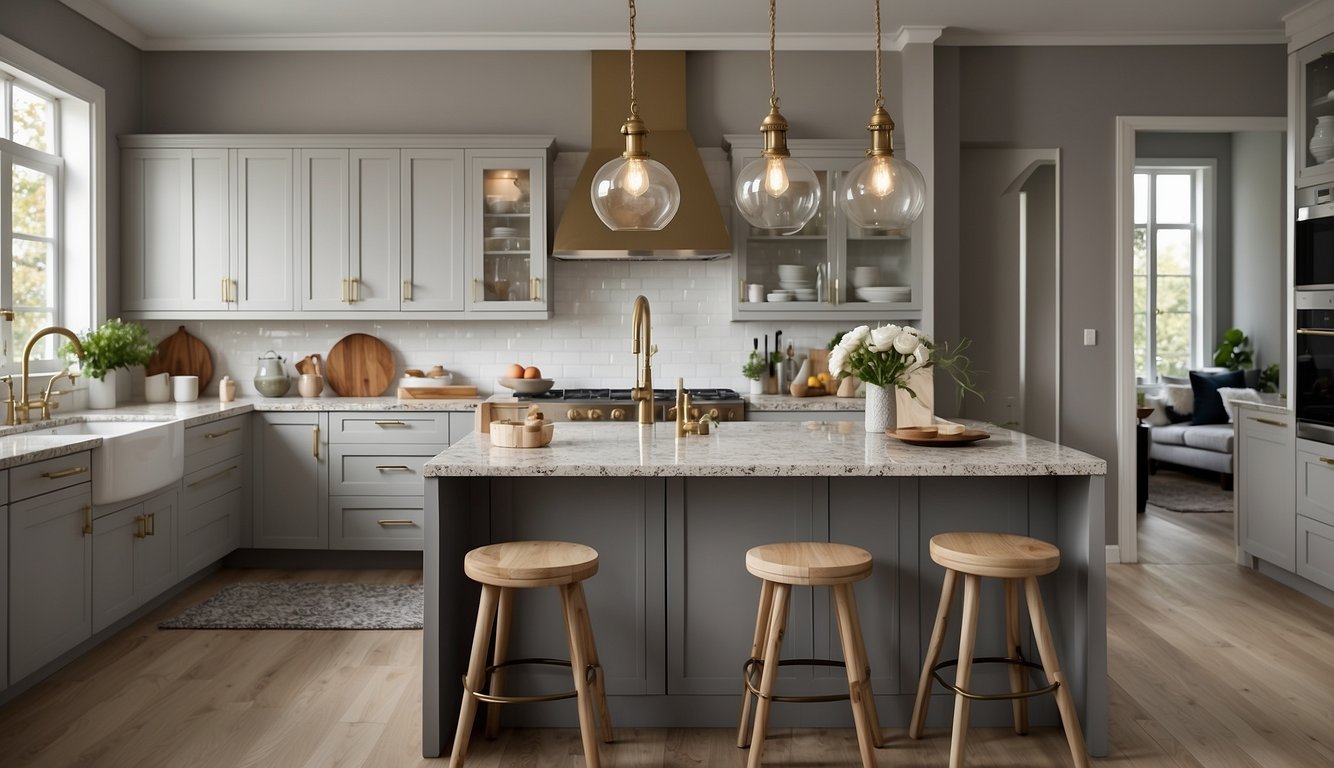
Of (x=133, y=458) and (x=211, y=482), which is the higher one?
(x=133, y=458)

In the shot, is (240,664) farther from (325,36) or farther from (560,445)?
(325,36)

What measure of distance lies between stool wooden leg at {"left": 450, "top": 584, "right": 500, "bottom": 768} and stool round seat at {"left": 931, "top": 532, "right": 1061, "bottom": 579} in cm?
123

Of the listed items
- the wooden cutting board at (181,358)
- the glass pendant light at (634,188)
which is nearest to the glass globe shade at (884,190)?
the glass pendant light at (634,188)

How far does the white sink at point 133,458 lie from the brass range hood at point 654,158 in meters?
2.12

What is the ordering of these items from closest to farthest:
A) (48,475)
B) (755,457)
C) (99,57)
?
1. (755,457)
2. (48,475)
3. (99,57)

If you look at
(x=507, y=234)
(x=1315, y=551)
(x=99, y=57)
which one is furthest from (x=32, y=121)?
(x=1315, y=551)

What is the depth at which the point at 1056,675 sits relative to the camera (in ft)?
8.61

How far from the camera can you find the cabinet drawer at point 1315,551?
171 inches

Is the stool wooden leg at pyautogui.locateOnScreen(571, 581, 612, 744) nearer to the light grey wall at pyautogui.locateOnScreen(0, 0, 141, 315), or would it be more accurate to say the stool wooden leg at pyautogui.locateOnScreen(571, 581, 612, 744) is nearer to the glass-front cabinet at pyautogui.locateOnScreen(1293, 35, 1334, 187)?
the light grey wall at pyautogui.locateOnScreen(0, 0, 141, 315)

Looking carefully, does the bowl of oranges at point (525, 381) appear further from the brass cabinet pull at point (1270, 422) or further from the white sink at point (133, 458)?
the brass cabinet pull at point (1270, 422)

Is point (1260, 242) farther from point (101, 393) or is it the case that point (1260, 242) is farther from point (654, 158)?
point (101, 393)

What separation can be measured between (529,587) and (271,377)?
3.43m

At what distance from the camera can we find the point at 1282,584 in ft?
15.8

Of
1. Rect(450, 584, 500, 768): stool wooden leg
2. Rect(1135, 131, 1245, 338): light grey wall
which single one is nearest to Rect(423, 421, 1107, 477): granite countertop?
Rect(450, 584, 500, 768): stool wooden leg
